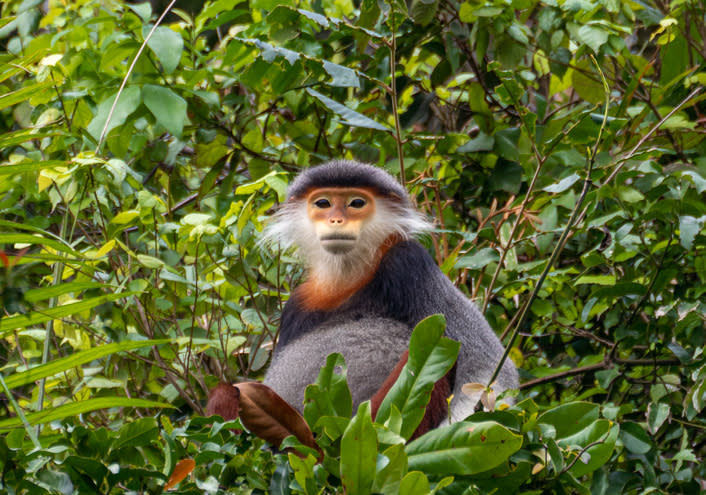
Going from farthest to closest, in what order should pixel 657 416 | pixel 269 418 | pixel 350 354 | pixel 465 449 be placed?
1. pixel 350 354
2. pixel 657 416
3. pixel 269 418
4. pixel 465 449

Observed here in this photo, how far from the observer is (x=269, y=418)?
192 cm

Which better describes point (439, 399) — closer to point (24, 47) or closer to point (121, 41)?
point (121, 41)

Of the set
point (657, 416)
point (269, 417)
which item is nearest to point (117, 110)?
point (269, 417)

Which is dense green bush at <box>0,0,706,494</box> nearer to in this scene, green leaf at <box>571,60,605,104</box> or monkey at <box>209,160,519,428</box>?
green leaf at <box>571,60,605,104</box>

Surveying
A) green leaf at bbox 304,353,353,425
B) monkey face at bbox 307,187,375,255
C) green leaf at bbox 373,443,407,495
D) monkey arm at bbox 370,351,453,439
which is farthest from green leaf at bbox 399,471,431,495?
monkey face at bbox 307,187,375,255

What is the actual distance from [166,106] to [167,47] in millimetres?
262

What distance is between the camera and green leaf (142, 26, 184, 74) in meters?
3.24

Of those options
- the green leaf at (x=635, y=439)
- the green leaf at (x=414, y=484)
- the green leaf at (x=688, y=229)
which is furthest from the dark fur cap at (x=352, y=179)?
the green leaf at (x=414, y=484)

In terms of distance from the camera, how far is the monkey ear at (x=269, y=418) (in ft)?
6.28

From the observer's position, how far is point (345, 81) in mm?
3422

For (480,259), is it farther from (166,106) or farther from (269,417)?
(269,417)

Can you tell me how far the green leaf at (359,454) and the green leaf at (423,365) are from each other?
0.16 meters

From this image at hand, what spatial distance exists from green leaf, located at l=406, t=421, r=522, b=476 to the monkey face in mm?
1778

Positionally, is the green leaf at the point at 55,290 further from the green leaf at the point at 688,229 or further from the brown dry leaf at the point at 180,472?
the green leaf at the point at 688,229
